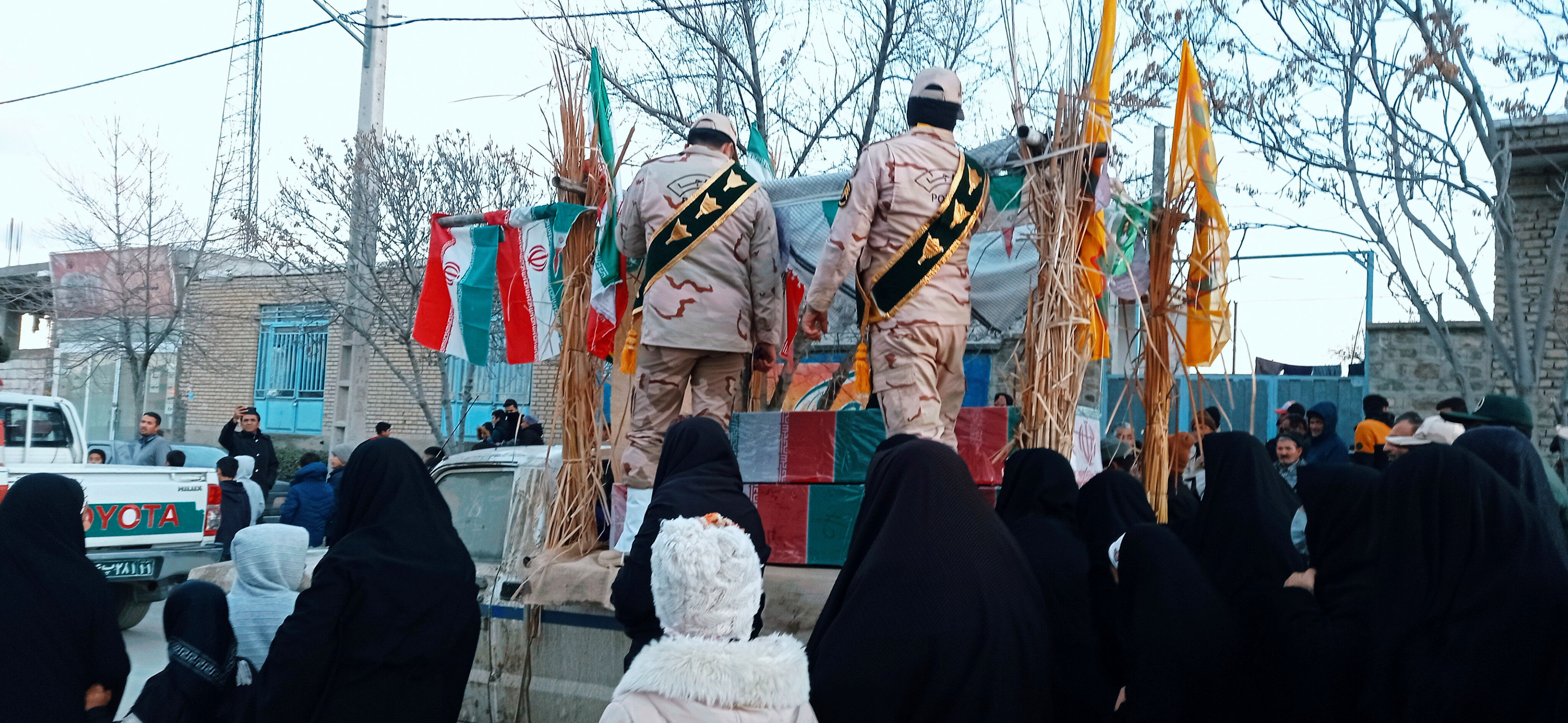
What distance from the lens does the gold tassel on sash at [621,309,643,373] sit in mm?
4586

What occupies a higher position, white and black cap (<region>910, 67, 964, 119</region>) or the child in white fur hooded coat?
white and black cap (<region>910, 67, 964, 119</region>)

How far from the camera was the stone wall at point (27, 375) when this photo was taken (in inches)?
896

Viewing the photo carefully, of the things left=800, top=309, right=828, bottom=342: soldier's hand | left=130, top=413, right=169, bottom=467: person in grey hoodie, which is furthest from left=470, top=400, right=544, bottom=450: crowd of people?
left=800, top=309, right=828, bottom=342: soldier's hand

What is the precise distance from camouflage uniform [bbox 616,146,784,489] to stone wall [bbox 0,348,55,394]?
2259 centimetres

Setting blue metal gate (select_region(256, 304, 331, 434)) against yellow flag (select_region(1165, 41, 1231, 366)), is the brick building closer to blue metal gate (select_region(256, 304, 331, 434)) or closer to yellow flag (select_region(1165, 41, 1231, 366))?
blue metal gate (select_region(256, 304, 331, 434))

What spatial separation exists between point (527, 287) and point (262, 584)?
8.56 feet

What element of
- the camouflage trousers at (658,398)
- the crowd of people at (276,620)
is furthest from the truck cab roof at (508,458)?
the crowd of people at (276,620)

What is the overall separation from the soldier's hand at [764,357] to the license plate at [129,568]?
16.7 ft

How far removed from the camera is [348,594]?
9.63ft

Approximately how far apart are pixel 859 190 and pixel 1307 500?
5.80ft

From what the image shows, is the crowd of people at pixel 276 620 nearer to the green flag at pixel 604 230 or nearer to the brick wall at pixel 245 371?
the green flag at pixel 604 230

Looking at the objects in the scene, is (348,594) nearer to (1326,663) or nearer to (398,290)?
(1326,663)

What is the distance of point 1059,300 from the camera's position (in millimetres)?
4086

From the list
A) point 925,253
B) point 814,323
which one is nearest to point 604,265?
point 814,323
